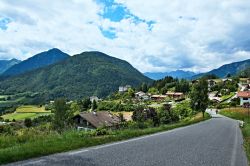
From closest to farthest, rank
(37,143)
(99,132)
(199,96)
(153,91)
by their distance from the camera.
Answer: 1. (37,143)
2. (99,132)
3. (199,96)
4. (153,91)

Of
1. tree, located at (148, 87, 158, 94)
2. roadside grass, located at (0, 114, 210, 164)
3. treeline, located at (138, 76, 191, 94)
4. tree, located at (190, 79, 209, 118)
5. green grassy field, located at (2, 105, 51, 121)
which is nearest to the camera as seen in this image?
roadside grass, located at (0, 114, 210, 164)

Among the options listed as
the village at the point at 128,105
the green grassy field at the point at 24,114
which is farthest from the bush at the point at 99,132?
the green grassy field at the point at 24,114

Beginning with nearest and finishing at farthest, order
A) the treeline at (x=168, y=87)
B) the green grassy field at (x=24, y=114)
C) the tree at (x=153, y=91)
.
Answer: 1. the green grassy field at (x=24, y=114)
2. the treeline at (x=168, y=87)
3. the tree at (x=153, y=91)

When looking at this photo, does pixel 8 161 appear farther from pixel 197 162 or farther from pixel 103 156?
pixel 197 162

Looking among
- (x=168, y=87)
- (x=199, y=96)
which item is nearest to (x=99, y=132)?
(x=199, y=96)

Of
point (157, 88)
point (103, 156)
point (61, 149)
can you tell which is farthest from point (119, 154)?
point (157, 88)

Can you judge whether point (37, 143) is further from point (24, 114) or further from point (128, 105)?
point (24, 114)

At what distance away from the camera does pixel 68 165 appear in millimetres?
8156

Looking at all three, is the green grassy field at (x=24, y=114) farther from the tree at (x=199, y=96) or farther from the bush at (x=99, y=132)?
the bush at (x=99, y=132)

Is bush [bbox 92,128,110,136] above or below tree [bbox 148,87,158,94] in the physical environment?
below

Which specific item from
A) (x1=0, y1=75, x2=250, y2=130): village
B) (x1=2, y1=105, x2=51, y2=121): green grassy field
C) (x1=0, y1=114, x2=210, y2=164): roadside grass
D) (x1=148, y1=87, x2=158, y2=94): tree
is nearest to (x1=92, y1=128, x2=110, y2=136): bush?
(x1=0, y1=114, x2=210, y2=164): roadside grass

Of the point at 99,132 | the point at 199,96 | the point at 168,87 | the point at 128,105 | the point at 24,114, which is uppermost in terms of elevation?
the point at 168,87

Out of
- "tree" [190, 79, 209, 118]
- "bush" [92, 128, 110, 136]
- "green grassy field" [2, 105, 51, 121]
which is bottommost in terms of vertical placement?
"green grassy field" [2, 105, 51, 121]

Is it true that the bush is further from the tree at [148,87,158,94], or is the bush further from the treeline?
the tree at [148,87,158,94]
